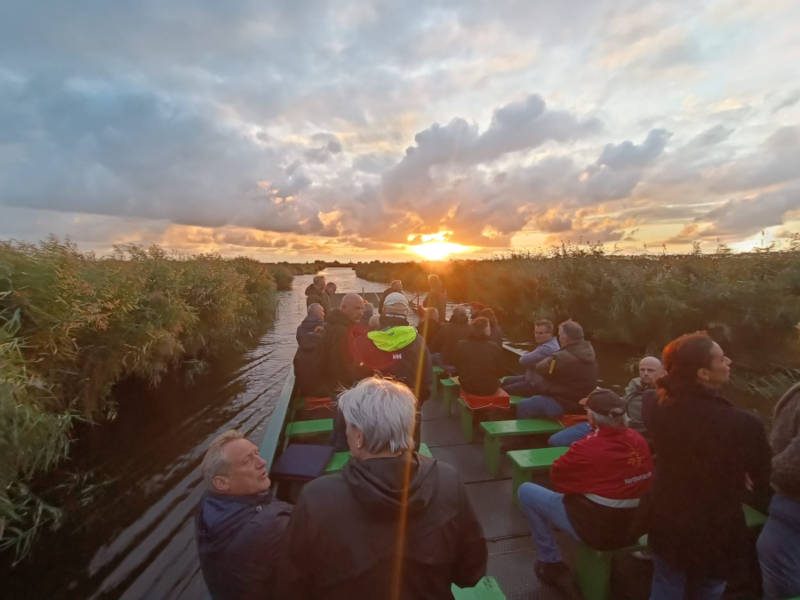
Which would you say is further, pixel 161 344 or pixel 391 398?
Result: pixel 161 344

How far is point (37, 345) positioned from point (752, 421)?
25.3ft

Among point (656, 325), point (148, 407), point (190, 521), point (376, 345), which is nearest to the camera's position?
point (376, 345)

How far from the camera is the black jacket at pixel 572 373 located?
4434 millimetres

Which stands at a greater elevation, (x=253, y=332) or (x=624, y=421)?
(x=624, y=421)

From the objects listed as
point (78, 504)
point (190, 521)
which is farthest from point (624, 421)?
point (78, 504)

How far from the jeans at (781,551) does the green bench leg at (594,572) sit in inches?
31.4

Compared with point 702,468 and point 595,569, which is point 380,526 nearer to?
point 702,468

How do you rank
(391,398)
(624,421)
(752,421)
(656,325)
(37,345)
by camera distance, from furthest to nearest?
(656,325) < (37,345) < (624,421) < (752,421) < (391,398)

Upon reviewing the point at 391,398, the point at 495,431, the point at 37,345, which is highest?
the point at 391,398

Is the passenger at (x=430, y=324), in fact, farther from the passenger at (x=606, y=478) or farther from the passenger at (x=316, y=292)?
the passenger at (x=606, y=478)

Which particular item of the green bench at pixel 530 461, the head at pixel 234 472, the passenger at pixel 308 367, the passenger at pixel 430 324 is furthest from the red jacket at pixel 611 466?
the passenger at pixel 430 324

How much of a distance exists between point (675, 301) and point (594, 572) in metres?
10.8

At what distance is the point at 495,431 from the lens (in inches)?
165

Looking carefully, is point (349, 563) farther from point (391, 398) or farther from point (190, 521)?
point (190, 521)
